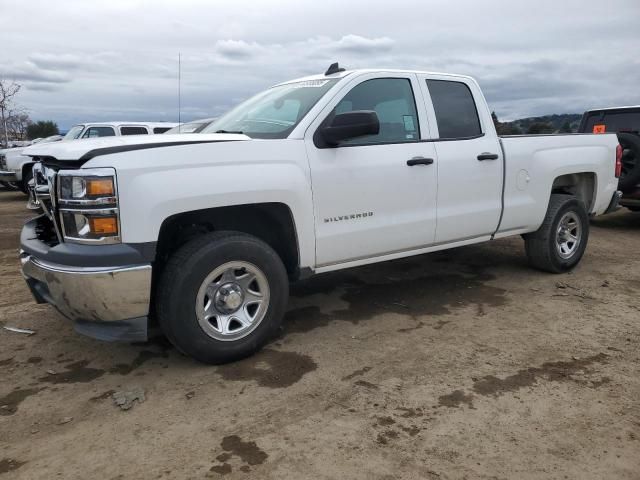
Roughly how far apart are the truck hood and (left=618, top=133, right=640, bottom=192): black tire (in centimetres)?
647

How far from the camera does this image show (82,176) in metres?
3.04

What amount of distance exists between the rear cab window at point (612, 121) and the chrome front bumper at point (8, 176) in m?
11.9

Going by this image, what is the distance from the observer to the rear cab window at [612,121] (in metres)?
8.62

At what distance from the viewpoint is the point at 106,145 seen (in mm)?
3201

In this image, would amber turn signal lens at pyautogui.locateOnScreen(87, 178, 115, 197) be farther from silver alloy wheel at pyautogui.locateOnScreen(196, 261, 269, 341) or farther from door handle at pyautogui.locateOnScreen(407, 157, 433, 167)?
door handle at pyautogui.locateOnScreen(407, 157, 433, 167)

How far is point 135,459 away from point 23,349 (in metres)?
1.80

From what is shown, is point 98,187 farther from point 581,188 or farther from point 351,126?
point 581,188

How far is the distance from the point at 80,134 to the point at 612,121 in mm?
10532

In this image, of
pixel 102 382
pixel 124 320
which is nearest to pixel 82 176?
pixel 124 320

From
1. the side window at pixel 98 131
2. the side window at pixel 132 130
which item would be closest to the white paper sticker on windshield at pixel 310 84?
the side window at pixel 132 130

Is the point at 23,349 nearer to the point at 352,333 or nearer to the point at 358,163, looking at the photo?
the point at 352,333

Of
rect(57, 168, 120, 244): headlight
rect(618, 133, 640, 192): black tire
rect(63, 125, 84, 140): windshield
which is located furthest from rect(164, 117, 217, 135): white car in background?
rect(63, 125, 84, 140): windshield

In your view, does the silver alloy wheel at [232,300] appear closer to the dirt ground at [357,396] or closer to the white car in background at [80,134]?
the dirt ground at [357,396]

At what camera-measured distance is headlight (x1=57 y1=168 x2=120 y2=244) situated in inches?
119
